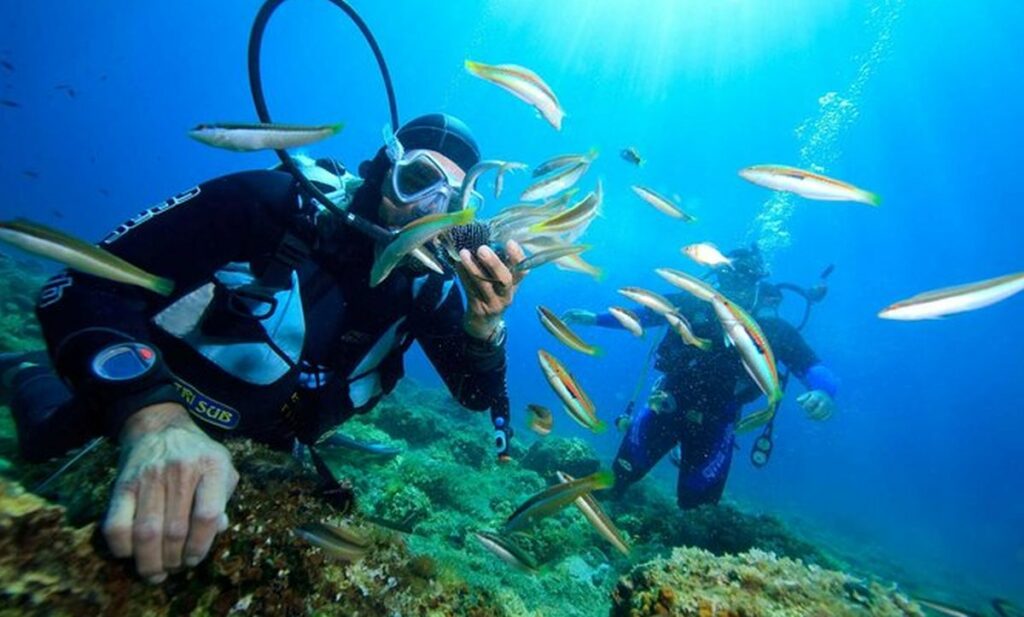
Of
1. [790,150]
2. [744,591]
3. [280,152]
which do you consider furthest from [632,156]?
[790,150]

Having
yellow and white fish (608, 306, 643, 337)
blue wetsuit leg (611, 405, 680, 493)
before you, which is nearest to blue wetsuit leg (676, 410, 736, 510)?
blue wetsuit leg (611, 405, 680, 493)

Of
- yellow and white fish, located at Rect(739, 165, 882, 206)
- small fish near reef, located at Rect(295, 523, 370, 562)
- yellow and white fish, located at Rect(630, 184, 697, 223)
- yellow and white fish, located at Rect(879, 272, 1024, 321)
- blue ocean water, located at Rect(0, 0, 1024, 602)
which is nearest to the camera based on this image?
small fish near reef, located at Rect(295, 523, 370, 562)

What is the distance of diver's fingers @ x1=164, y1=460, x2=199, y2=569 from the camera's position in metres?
1.39

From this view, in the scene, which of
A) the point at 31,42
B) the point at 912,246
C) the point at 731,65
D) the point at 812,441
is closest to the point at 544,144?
the point at 731,65

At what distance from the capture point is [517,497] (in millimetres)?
8398

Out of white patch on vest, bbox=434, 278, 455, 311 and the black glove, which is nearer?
the black glove

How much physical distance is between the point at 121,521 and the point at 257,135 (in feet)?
4.68

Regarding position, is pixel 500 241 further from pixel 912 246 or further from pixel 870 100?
pixel 912 246

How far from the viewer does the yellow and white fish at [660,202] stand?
4.72 metres

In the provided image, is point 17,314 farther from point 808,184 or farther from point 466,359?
point 808,184

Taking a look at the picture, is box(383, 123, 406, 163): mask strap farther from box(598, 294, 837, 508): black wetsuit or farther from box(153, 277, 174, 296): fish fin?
box(598, 294, 837, 508): black wetsuit

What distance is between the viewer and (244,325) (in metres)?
2.90

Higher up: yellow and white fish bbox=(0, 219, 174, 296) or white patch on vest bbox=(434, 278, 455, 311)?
white patch on vest bbox=(434, 278, 455, 311)

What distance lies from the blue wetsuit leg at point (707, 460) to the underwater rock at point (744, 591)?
20.4 ft
